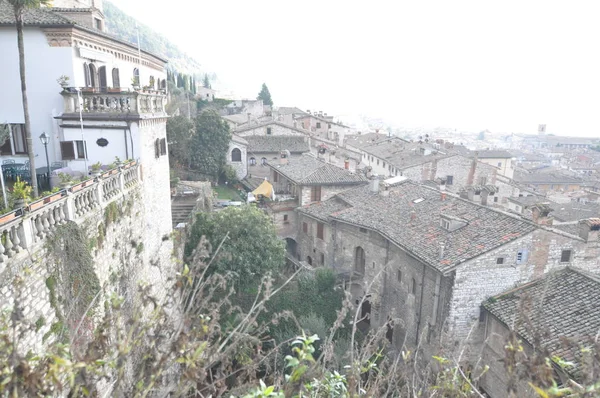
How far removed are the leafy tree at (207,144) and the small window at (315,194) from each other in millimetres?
14006

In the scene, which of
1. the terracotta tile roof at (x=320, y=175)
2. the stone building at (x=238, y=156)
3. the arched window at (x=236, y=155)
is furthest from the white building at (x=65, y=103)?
the arched window at (x=236, y=155)

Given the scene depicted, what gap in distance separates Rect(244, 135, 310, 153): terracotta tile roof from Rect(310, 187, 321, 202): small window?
15.9 metres

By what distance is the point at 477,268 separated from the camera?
17.9 m

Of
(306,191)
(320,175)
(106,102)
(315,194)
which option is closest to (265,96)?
(320,175)

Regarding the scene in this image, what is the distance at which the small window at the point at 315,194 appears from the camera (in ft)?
108

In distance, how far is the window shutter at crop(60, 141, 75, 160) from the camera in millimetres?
15660

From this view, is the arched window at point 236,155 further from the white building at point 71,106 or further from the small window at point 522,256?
the small window at point 522,256

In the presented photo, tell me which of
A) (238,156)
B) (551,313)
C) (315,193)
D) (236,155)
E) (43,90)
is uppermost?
(43,90)

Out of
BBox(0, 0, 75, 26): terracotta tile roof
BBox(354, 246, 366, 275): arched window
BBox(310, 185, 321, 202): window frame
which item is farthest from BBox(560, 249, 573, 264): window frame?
BBox(0, 0, 75, 26): terracotta tile roof

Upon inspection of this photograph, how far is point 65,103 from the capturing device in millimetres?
15484

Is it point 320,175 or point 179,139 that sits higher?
point 179,139

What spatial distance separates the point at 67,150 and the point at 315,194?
20045 millimetres

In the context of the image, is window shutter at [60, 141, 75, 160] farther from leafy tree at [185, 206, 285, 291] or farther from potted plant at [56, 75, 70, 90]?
leafy tree at [185, 206, 285, 291]

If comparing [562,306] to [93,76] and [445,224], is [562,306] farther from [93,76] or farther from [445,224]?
[93,76]
